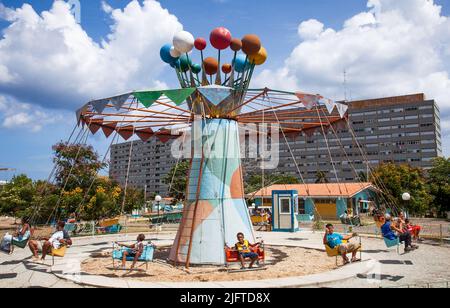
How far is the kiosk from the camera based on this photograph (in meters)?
24.1

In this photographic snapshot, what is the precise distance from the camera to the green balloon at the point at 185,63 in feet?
41.1

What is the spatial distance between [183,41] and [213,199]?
204 inches

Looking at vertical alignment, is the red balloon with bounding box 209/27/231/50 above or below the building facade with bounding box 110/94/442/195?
below

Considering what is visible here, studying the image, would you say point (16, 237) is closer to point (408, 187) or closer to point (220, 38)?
point (220, 38)

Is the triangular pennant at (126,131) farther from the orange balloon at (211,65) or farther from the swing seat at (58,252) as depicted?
the swing seat at (58,252)

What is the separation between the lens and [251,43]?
1127cm

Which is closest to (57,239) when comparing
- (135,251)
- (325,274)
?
(135,251)

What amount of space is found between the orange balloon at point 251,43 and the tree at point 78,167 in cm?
2308

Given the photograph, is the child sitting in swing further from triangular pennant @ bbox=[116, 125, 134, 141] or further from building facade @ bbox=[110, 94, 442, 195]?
building facade @ bbox=[110, 94, 442, 195]

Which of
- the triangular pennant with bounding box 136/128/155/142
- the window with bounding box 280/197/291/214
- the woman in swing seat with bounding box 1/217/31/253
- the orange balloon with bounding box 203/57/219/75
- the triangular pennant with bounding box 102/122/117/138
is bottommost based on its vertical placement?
the woman in swing seat with bounding box 1/217/31/253

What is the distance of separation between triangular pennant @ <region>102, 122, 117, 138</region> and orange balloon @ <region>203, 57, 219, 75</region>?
5.60 metres

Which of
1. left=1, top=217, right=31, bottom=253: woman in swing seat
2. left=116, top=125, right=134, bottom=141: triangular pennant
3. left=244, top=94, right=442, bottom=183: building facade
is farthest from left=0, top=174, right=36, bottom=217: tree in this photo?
left=244, top=94, right=442, bottom=183: building facade
